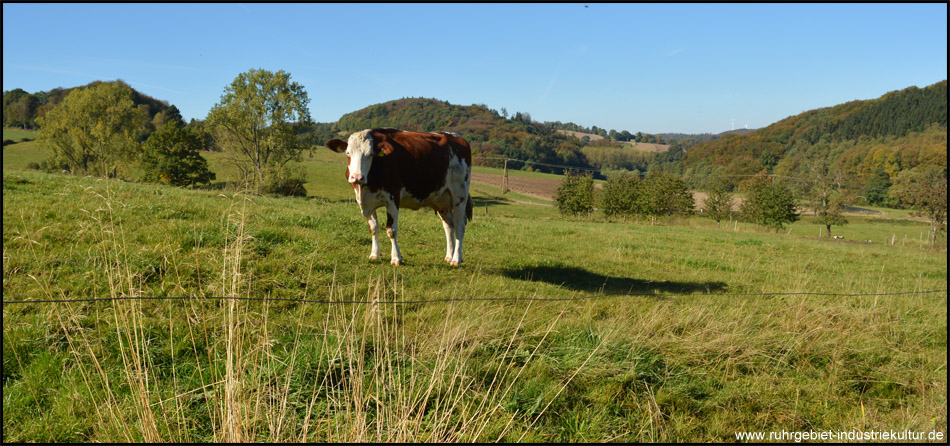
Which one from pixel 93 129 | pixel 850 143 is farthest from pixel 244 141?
pixel 850 143

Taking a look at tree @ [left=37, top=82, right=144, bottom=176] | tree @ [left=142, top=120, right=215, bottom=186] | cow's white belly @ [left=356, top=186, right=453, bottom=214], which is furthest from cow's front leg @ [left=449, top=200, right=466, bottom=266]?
tree @ [left=37, top=82, right=144, bottom=176]

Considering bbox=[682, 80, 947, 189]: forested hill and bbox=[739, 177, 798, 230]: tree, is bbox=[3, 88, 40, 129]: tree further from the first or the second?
bbox=[682, 80, 947, 189]: forested hill

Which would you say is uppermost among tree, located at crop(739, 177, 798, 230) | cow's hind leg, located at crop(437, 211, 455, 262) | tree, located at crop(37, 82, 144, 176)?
tree, located at crop(37, 82, 144, 176)

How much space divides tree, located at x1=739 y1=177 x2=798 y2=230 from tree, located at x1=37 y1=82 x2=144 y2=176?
75.6 m

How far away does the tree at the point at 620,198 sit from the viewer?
60.5m

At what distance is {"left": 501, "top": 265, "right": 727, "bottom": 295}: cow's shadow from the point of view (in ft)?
29.2

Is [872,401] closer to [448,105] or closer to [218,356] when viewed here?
[218,356]

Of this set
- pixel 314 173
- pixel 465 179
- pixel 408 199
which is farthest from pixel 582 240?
pixel 314 173

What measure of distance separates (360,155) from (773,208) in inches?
2410

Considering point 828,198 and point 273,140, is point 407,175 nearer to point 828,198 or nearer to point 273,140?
point 273,140

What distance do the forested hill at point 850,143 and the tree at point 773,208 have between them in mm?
52263

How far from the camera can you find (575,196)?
62.5 meters

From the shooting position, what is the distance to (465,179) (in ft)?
32.3

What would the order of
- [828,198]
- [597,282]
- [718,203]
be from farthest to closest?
[718,203] < [828,198] < [597,282]
